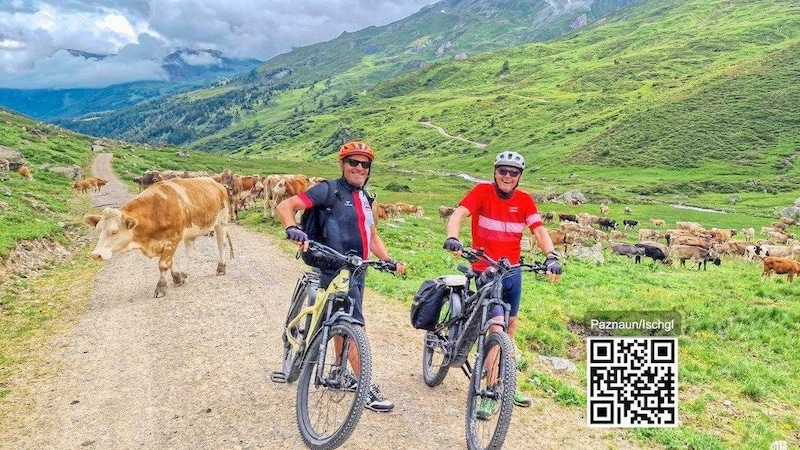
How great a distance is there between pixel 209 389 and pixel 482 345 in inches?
166

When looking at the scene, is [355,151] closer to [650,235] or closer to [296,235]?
[296,235]

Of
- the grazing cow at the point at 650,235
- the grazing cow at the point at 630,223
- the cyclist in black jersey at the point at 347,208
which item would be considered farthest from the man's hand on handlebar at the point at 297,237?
the grazing cow at the point at 630,223

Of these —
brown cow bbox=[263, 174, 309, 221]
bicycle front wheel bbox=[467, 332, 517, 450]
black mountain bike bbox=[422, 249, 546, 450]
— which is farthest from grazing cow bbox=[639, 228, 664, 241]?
bicycle front wheel bbox=[467, 332, 517, 450]

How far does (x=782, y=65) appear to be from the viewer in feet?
385

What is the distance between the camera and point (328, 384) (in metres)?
6.26

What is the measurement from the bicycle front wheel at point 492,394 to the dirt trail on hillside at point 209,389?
51 centimetres

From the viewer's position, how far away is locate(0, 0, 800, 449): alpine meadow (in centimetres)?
1060

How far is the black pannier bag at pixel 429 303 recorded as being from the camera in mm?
7469

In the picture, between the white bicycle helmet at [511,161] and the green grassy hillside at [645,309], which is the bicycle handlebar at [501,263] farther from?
the green grassy hillside at [645,309]

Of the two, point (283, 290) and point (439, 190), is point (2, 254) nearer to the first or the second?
point (283, 290)

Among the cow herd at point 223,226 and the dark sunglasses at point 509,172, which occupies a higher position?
the dark sunglasses at point 509,172

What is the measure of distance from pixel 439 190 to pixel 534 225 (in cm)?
6758

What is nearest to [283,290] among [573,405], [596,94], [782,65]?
[573,405]

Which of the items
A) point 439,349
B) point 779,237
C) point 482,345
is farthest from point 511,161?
point 779,237
